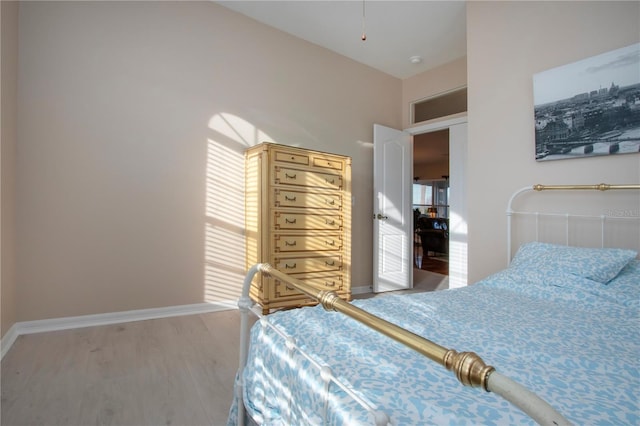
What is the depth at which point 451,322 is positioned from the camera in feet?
4.33

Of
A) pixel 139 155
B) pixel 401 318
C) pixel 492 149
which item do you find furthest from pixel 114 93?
pixel 492 149

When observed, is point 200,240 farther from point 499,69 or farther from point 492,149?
point 499,69

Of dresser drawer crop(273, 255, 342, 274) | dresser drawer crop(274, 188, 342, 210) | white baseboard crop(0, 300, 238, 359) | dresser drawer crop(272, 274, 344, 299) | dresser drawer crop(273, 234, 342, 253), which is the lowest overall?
white baseboard crop(0, 300, 238, 359)

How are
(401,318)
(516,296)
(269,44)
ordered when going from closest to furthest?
(401,318), (516,296), (269,44)

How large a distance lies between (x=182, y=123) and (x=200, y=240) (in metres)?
1.07

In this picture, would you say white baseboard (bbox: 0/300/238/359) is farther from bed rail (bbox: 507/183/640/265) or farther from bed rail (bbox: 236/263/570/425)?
bed rail (bbox: 236/263/570/425)

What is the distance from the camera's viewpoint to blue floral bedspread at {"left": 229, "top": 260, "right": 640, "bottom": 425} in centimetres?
76

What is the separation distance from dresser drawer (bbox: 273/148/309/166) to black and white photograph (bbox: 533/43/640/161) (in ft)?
6.11

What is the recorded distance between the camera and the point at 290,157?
3072mm

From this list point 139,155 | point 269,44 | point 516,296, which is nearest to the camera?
point 516,296

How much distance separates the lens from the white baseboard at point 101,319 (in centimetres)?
236

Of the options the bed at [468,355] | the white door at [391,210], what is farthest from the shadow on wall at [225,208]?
the bed at [468,355]

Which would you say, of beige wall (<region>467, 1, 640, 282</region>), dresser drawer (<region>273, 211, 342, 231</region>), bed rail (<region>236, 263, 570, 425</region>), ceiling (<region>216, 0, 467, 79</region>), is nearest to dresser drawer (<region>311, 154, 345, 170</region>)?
dresser drawer (<region>273, 211, 342, 231</region>)

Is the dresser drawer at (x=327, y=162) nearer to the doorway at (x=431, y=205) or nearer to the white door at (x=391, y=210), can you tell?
the white door at (x=391, y=210)
